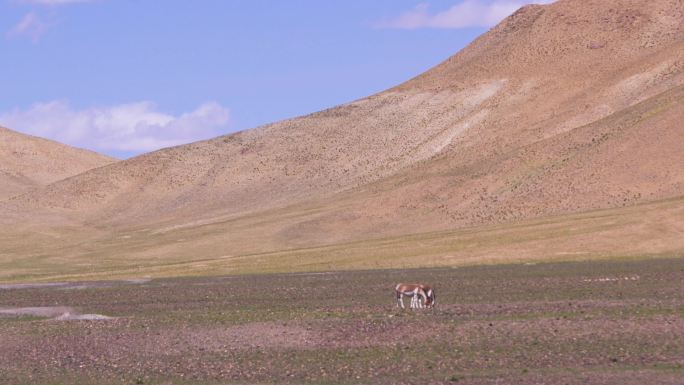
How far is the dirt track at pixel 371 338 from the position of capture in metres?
28.0

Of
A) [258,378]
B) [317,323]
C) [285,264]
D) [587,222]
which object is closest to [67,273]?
[285,264]

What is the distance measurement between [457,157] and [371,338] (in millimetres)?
100517

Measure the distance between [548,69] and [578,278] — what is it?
4261 inches

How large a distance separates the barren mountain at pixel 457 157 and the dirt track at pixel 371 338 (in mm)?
30958

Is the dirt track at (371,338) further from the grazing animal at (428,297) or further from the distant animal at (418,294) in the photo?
the distant animal at (418,294)

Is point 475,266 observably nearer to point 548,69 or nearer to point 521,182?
point 521,182

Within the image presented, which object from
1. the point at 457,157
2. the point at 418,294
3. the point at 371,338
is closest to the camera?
the point at 371,338

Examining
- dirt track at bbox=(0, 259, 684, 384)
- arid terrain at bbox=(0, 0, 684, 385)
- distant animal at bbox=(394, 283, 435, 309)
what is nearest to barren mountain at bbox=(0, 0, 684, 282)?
arid terrain at bbox=(0, 0, 684, 385)

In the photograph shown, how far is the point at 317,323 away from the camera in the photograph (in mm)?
36562

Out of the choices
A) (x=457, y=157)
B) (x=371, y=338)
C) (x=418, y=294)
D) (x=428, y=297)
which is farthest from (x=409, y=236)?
(x=371, y=338)

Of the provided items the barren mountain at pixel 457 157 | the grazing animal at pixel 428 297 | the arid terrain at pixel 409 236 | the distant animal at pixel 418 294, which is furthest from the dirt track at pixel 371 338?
the barren mountain at pixel 457 157

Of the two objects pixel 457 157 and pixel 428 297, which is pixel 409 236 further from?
pixel 428 297

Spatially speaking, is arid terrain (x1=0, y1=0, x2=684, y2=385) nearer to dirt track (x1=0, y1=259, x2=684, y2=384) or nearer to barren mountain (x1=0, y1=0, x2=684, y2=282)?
dirt track (x1=0, y1=259, x2=684, y2=384)

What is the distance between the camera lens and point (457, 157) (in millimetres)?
132750
